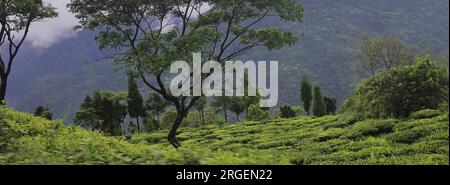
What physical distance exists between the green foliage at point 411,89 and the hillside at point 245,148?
1.79 m

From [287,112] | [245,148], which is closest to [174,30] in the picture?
[245,148]

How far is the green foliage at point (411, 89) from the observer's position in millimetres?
29328

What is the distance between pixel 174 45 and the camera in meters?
29.4

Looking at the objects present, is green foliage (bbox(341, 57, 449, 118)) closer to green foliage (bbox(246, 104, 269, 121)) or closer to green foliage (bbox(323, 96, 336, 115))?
green foliage (bbox(246, 104, 269, 121))

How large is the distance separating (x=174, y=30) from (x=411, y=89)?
49.0 ft

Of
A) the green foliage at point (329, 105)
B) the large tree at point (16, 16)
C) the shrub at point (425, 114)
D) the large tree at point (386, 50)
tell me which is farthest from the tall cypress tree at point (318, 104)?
the shrub at point (425, 114)

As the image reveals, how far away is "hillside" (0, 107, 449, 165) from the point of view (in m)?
11.0

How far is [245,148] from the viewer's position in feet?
51.0

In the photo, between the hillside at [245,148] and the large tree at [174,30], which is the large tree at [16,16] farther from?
the hillside at [245,148]

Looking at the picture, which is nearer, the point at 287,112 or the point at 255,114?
the point at 255,114

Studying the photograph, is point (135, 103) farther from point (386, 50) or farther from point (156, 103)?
point (386, 50)

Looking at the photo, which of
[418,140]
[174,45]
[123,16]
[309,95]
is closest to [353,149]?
[418,140]
